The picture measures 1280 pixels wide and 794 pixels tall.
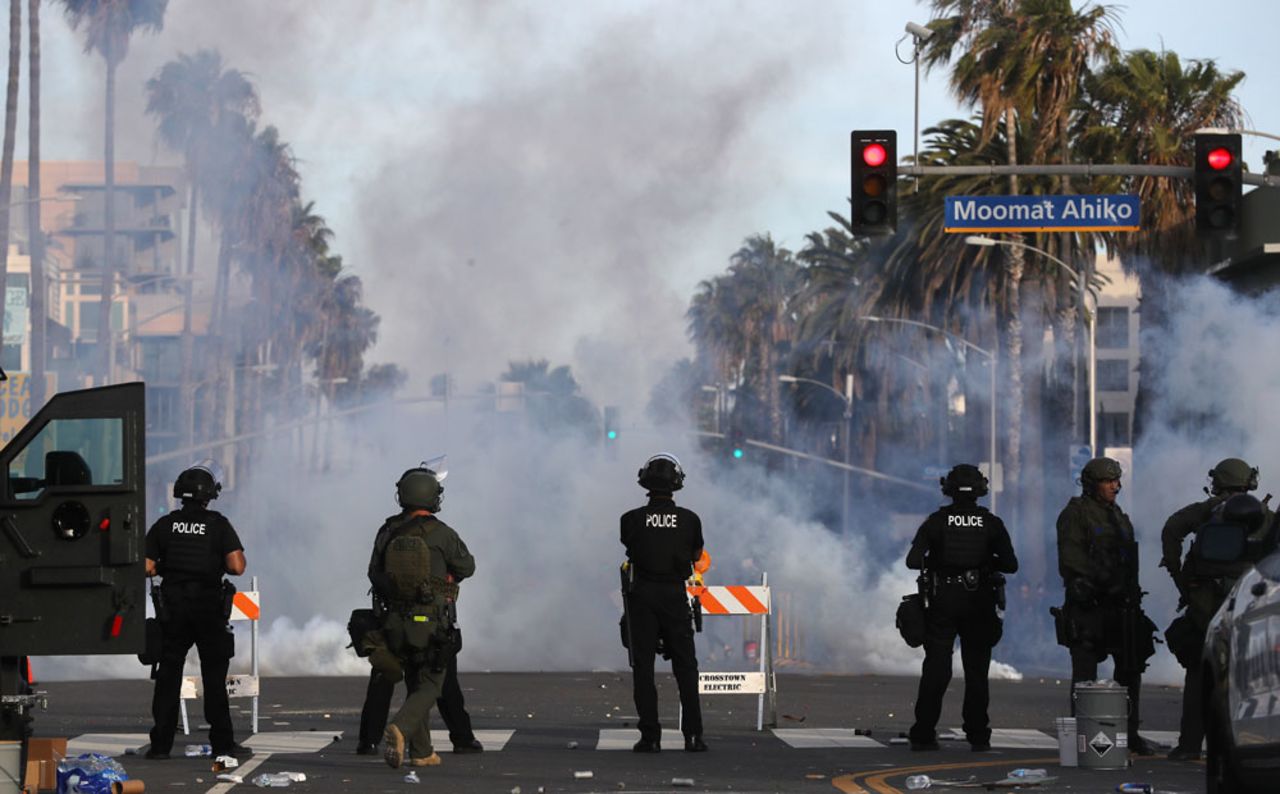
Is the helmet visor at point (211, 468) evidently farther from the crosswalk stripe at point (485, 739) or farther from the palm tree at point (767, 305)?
the palm tree at point (767, 305)

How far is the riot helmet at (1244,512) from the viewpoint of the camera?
30.8 feet

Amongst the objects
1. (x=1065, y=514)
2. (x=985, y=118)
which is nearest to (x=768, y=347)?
(x=985, y=118)

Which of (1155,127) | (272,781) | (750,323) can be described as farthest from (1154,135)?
(750,323)

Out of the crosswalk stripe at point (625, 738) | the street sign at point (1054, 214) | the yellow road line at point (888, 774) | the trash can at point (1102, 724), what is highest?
the street sign at point (1054, 214)

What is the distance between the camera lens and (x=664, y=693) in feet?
78.0

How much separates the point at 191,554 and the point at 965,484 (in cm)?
517

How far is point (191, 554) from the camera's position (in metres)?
14.4

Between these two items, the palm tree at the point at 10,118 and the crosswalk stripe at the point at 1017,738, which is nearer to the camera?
the crosswalk stripe at the point at 1017,738

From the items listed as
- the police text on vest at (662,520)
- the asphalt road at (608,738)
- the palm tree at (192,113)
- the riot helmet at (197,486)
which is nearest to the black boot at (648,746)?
the asphalt road at (608,738)

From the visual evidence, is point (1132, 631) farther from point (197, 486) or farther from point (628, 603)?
point (197, 486)

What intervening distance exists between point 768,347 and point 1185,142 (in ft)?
170

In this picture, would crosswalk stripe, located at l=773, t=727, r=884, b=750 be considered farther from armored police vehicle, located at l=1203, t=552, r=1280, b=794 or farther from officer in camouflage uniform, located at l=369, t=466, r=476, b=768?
armored police vehicle, located at l=1203, t=552, r=1280, b=794

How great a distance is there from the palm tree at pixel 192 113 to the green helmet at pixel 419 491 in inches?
1507

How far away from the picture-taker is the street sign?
81.0 ft
